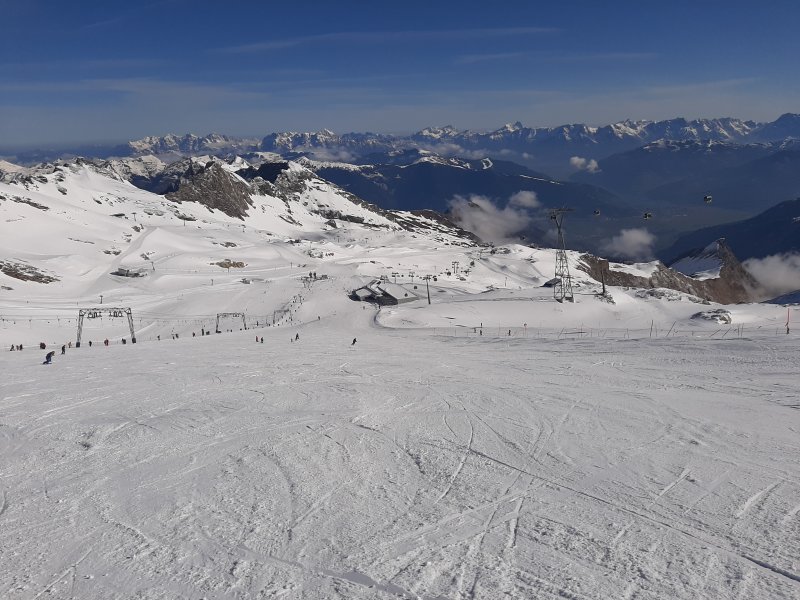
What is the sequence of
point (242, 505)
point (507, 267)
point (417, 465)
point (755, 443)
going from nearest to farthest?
point (242, 505), point (417, 465), point (755, 443), point (507, 267)

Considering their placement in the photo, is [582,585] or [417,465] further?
[417,465]

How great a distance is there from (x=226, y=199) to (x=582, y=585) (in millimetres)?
199596

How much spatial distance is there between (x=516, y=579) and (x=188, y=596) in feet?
20.3

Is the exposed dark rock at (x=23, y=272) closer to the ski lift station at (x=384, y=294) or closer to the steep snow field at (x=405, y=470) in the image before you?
the ski lift station at (x=384, y=294)

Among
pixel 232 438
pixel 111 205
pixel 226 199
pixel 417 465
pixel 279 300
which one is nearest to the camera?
pixel 417 465

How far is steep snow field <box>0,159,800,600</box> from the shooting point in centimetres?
1118

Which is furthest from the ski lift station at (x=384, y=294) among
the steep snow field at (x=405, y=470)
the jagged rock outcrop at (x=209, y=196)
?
the jagged rock outcrop at (x=209, y=196)

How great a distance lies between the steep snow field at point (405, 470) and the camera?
11180 mm

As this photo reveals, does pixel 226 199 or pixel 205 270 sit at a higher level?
pixel 226 199

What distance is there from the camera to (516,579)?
10.8 meters

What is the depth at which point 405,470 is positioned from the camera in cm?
1633

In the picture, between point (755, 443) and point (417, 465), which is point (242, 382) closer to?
point (417, 465)

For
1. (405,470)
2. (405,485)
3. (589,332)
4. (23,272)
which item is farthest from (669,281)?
(405,485)

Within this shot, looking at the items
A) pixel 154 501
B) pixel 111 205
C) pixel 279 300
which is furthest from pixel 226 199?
pixel 154 501
